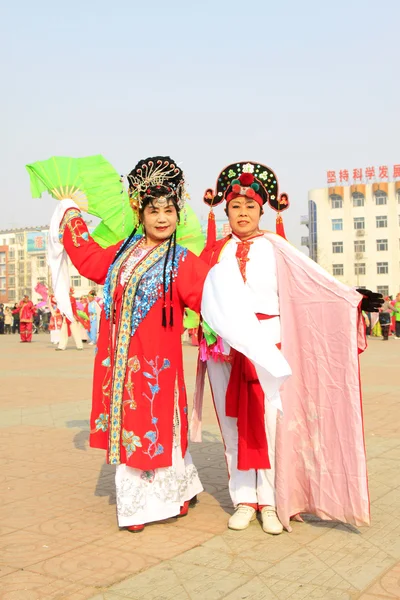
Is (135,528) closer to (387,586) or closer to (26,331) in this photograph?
(387,586)

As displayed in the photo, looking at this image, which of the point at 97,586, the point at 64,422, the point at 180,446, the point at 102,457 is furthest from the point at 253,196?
the point at 64,422

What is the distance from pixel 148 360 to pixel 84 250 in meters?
0.88

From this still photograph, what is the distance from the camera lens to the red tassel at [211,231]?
452 cm

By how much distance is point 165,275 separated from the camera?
4.18 metres

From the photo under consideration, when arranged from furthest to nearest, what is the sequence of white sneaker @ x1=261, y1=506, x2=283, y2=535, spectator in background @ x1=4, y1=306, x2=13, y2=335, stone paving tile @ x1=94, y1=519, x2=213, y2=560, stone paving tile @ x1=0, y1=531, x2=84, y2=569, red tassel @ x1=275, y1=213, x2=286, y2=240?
spectator in background @ x1=4, y1=306, x2=13, y2=335, red tassel @ x1=275, y1=213, x2=286, y2=240, white sneaker @ x1=261, y1=506, x2=283, y2=535, stone paving tile @ x1=94, y1=519, x2=213, y2=560, stone paving tile @ x1=0, y1=531, x2=84, y2=569

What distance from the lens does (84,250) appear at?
179 inches


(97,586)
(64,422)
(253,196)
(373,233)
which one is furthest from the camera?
(373,233)

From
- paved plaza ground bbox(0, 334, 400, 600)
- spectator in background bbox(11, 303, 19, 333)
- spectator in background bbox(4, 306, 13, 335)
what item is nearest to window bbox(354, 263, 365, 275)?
spectator in background bbox(4, 306, 13, 335)

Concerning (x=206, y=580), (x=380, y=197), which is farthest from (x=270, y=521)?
(x=380, y=197)

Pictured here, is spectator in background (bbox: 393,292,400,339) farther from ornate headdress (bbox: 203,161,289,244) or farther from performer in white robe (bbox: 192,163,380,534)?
performer in white robe (bbox: 192,163,380,534)

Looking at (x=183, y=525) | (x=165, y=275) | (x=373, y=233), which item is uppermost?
(x=373, y=233)

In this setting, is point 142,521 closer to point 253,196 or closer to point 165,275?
point 165,275

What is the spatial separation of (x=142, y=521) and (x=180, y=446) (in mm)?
468

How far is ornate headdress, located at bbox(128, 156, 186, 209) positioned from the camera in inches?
168
